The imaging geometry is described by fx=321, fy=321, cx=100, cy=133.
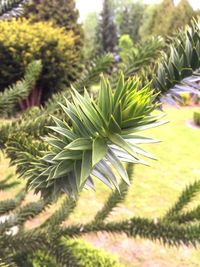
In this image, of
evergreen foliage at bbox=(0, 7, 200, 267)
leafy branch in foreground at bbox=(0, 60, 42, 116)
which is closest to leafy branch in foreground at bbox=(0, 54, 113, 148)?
evergreen foliage at bbox=(0, 7, 200, 267)

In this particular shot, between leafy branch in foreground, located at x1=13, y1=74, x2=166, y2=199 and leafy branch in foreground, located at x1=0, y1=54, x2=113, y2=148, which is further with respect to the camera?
leafy branch in foreground, located at x1=0, y1=54, x2=113, y2=148

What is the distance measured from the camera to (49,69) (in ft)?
39.8

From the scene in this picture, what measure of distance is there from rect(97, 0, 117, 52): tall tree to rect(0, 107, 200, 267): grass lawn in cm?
1645

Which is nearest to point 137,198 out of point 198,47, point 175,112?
point 198,47

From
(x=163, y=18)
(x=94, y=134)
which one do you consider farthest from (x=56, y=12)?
(x=94, y=134)

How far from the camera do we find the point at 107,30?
2881cm

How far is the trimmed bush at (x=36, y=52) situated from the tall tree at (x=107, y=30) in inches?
663

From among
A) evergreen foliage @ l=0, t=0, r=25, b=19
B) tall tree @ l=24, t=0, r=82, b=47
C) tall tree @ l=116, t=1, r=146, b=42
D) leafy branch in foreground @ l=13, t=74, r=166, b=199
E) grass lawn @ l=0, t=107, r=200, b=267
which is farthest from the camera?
tall tree @ l=116, t=1, r=146, b=42

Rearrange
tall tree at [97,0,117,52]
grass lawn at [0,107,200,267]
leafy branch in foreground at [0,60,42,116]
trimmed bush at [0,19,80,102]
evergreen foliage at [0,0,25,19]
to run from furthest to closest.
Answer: tall tree at [97,0,117,52]
trimmed bush at [0,19,80,102]
grass lawn at [0,107,200,267]
evergreen foliage at [0,0,25,19]
leafy branch in foreground at [0,60,42,116]

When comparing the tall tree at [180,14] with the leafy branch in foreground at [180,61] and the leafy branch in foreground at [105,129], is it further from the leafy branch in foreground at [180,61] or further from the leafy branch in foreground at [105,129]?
the leafy branch in foreground at [105,129]

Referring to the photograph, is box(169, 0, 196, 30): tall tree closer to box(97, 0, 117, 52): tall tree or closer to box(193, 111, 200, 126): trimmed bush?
box(97, 0, 117, 52): tall tree

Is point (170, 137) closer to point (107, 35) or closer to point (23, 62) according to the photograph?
point (23, 62)

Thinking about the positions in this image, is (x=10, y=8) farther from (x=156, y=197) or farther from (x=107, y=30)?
(x=107, y=30)

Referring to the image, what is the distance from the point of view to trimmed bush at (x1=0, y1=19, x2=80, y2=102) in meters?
11.2
